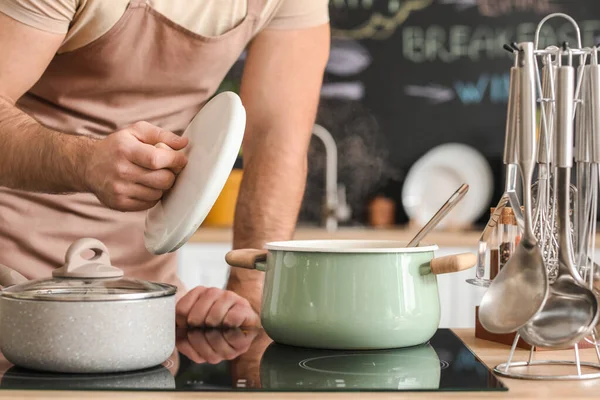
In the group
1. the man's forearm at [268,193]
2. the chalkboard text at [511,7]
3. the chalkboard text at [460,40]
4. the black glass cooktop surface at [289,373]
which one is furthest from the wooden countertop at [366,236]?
the black glass cooktop surface at [289,373]

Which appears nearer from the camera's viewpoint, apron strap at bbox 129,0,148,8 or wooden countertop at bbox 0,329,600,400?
wooden countertop at bbox 0,329,600,400

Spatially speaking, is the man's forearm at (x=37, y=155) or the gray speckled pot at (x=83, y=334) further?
the man's forearm at (x=37, y=155)

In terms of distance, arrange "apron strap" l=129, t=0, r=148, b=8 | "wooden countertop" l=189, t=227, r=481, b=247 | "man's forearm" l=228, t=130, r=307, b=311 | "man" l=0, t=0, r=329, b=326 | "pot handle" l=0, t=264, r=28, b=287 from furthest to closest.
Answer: "wooden countertop" l=189, t=227, r=481, b=247
"man's forearm" l=228, t=130, r=307, b=311
"apron strap" l=129, t=0, r=148, b=8
"man" l=0, t=0, r=329, b=326
"pot handle" l=0, t=264, r=28, b=287

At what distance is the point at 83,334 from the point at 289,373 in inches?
7.0

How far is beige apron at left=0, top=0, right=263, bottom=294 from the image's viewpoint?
143 cm

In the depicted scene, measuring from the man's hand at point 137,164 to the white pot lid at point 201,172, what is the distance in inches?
0.5

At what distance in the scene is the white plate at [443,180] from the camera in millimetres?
3709

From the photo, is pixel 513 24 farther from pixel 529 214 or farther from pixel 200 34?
pixel 529 214

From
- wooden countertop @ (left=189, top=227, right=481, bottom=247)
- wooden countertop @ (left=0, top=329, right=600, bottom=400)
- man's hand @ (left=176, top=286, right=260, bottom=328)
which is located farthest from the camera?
wooden countertop @ (left=189, top=227, right=481, bottom=247)

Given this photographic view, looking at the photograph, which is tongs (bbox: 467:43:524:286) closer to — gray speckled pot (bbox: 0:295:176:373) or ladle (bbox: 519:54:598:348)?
ladle (bbox: 519:54:598:348)

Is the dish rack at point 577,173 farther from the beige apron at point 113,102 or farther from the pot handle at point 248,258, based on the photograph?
the beige apron at point 113,102

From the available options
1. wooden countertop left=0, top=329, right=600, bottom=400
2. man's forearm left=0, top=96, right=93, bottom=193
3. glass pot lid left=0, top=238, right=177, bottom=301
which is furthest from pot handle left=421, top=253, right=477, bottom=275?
man's forearm left=0, top=96, right=93, bottom=193

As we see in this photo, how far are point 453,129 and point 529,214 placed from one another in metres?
3.12

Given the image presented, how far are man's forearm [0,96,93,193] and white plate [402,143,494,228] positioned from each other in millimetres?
2689
